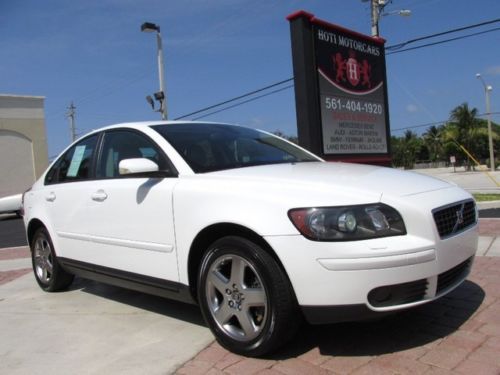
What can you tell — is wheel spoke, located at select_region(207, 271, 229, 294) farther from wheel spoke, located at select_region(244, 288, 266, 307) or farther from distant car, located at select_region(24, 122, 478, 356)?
wheel spoke, located at select_region(244, 288, 266, 307)

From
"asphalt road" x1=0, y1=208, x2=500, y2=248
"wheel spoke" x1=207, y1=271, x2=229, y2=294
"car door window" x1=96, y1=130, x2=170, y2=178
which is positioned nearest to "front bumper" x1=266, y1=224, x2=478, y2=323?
"wheel spoke" x1=207, y1=271, x2=229, y2=294

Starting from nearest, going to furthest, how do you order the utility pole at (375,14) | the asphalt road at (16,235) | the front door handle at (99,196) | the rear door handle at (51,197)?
the front door handle at (99,196) → the rear door handle at (51,197) → the asphalt road at (16,235) → the utility pole at (375,14)

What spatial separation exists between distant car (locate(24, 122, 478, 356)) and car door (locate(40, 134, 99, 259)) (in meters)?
0.03

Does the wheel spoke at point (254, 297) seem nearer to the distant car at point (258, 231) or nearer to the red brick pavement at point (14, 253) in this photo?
the distant car at point (258, 231)

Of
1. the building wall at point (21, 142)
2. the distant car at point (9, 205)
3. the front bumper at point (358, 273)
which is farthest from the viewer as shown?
the building wall at point (21, 142)

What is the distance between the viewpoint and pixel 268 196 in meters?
3.11

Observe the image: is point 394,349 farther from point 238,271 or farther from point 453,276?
point 238,271

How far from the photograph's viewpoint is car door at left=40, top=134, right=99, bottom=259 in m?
4.63

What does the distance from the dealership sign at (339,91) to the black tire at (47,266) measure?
154 inches

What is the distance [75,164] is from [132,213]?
4.63 ft

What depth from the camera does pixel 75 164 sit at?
5.06 metres

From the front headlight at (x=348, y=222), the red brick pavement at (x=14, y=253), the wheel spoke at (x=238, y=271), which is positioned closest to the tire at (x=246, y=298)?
the wheel spoke at (x=238, y=271)

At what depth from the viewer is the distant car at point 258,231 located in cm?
290

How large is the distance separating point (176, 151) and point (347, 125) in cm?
504
